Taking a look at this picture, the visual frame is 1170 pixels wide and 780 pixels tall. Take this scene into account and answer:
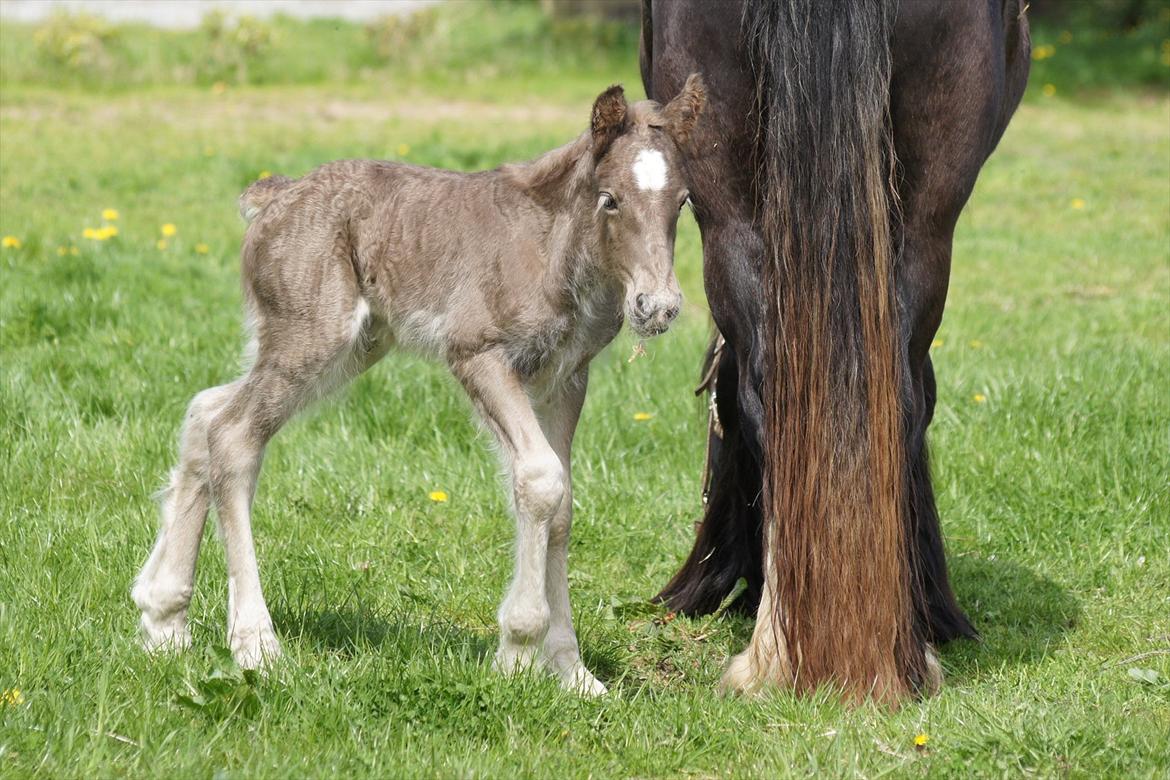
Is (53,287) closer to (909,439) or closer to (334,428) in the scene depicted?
(334,428)

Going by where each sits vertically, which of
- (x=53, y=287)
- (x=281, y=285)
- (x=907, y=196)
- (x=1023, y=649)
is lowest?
(x=1023, y=649)

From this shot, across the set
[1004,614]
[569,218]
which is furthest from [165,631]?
[1004,614]

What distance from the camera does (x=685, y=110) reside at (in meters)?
3.25

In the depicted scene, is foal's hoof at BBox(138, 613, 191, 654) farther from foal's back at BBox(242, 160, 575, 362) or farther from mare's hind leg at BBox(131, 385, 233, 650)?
foal's back at BBox(242, 160, 575, 362)

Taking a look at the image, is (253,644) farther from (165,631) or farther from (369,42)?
(369,42)

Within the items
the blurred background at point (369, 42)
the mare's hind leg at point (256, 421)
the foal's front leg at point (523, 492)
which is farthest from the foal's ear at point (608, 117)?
the blurred background at point (369, 42)

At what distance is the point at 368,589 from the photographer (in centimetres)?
421

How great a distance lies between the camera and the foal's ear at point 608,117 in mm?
3137

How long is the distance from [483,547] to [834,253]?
1.80 metres

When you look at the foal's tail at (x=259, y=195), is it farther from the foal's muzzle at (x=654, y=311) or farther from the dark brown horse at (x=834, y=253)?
the foal's muzzle at (x=654, y=311)

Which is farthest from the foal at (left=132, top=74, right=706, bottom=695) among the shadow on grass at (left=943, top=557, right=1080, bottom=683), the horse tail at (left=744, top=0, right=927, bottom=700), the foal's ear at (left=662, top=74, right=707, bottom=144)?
the shadow on grass at (left=943, top=557, right=1080, bottom=683)

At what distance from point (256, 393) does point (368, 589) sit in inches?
32.9

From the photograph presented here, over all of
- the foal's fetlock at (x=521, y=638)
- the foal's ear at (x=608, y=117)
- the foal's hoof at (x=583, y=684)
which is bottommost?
the foal's hoof at (x=583, y=684)

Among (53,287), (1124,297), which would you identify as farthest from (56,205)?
(1124,297)
